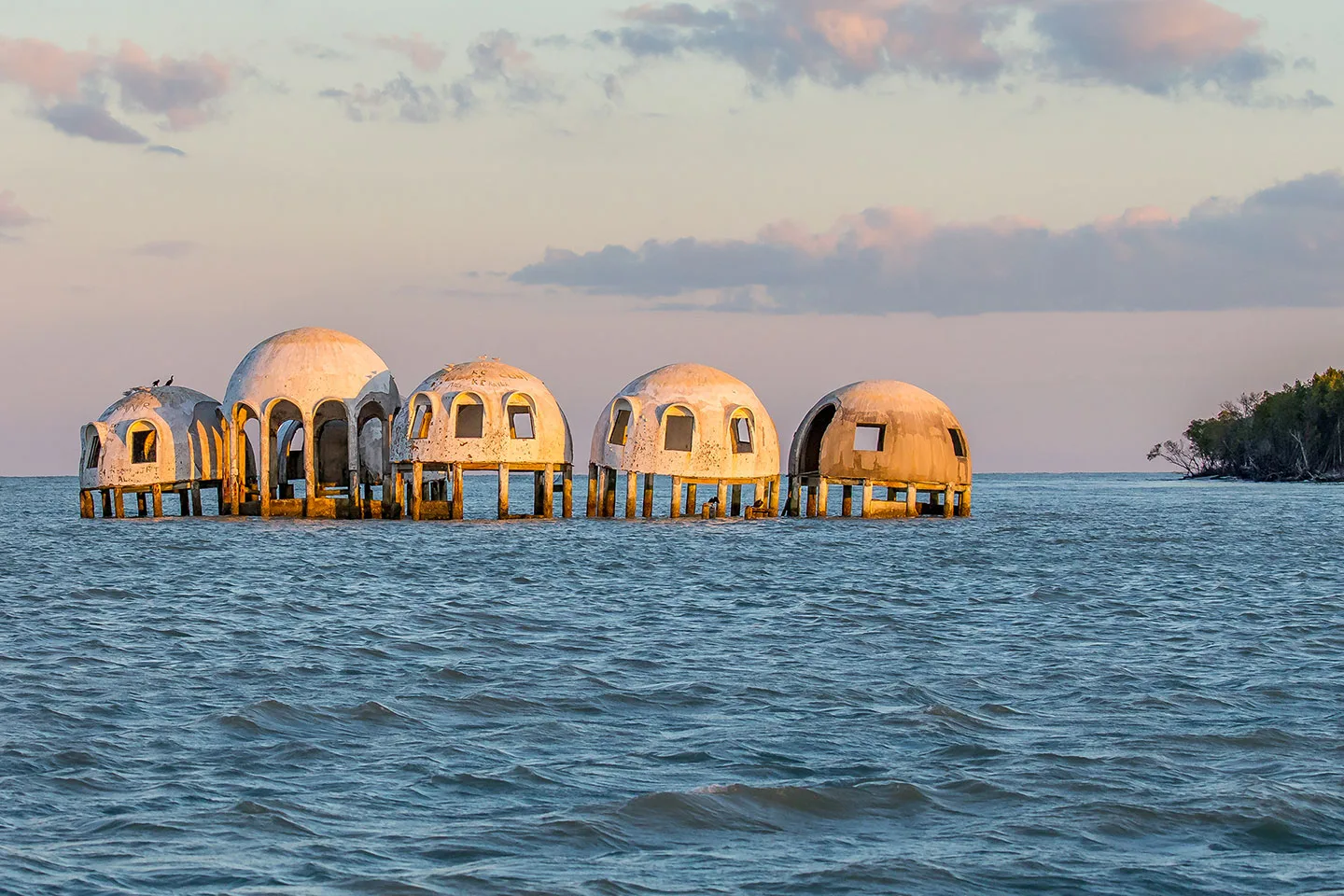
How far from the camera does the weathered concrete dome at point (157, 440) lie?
51.0 m

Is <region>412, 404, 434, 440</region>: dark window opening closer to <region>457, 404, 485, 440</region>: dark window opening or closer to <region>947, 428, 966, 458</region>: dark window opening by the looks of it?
<region>457, 404, 485, 440</region>: dark window opening

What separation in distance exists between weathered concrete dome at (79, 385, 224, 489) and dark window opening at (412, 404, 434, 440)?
7.91 m

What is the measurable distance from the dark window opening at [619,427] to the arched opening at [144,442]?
14842mm

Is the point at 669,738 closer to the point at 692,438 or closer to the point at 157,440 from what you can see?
the point at 692,438

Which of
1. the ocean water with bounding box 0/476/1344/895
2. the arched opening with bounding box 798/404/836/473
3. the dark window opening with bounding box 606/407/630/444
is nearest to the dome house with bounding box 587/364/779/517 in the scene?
the dark window opening with bounding box 606/407/630/444

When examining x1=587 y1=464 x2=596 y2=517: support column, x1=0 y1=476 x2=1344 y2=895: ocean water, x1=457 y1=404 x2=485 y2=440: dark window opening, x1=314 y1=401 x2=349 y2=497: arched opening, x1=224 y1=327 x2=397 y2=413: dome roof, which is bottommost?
x1=0 y1=476 x2=1344 y2=895: ocean water

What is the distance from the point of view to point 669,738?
41.2 ft

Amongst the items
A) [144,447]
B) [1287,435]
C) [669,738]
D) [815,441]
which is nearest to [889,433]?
[815,441]

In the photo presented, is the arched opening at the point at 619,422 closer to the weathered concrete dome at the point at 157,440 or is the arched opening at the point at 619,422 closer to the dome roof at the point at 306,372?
the dome roof at the point at 306,372

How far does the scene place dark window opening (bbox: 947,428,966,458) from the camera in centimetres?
5186

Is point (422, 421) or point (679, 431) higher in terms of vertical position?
point (422, 421)

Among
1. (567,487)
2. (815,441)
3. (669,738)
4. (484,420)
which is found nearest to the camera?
(669,738)

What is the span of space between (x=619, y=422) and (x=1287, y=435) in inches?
3569

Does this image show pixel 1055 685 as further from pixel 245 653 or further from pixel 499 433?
pixel 499 433
